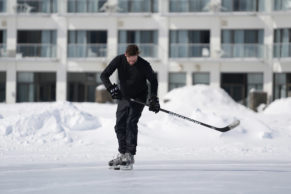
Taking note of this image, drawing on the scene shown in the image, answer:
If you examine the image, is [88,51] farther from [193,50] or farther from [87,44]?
[193,50]

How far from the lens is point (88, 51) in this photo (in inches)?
1630

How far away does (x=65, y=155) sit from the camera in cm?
998

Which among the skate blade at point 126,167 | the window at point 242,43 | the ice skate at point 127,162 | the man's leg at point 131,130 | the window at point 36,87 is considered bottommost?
the window at point 36,87

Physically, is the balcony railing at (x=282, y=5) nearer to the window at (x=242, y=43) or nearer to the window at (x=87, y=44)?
the window at (x=242, y=43)

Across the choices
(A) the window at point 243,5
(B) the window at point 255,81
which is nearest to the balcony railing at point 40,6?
(A) the window at point 243,5

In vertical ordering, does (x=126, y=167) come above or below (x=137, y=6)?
below

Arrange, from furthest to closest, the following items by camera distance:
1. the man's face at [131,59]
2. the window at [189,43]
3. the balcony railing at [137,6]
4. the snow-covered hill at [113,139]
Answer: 1. the balcony railing at [137,6]
2. the window at [189,43]
3. the snow-covered hill at [113,139]
4. the man's face at [131,59]

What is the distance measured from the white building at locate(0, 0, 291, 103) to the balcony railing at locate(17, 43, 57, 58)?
0.25 ft

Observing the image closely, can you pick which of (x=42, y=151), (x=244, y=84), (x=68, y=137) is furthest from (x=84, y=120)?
(x=244, y=84)

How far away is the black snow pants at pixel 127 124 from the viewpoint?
805 cm

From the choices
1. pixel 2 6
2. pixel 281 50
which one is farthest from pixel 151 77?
pixel 2 6

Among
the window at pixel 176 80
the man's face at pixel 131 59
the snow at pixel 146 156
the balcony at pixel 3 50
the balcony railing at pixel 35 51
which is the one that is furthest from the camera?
the balcony at pixel 3 50

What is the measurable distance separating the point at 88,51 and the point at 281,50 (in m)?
14.2

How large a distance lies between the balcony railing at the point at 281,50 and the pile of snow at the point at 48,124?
2660 cm
